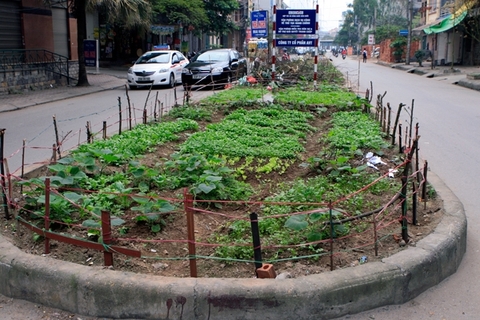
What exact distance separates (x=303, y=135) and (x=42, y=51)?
1564 centimetres

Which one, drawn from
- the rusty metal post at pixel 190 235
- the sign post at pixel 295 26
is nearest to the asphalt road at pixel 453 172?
the rusty metal post at pixel 190 235

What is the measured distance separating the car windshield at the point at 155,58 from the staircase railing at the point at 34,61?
10.4 ft

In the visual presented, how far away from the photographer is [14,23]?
1995 cm

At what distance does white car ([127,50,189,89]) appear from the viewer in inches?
850

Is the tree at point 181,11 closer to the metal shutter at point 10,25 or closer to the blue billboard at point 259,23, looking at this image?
the blue billboard at point 259,23

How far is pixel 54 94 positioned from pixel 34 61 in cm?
269

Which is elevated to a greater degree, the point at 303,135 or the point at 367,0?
the point at 367,0

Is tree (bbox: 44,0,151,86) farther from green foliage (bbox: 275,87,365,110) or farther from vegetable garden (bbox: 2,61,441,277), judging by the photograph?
vegetable garden (bbox: 2,61,441,277)

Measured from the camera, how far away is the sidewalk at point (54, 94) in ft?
53.5

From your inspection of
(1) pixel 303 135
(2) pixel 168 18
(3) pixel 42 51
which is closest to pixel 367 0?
(2) pixel 168 18

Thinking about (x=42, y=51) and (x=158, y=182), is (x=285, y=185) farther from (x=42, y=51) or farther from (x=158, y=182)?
(x=42, y=51)

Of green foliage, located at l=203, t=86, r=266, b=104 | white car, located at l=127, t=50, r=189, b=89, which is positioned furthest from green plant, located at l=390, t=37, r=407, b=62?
green foliage, located at l=203, t=86, r=266, b=104

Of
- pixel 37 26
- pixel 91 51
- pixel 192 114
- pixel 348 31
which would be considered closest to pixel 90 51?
pixel 91 51

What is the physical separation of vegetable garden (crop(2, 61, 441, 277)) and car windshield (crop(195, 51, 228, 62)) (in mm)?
13520
